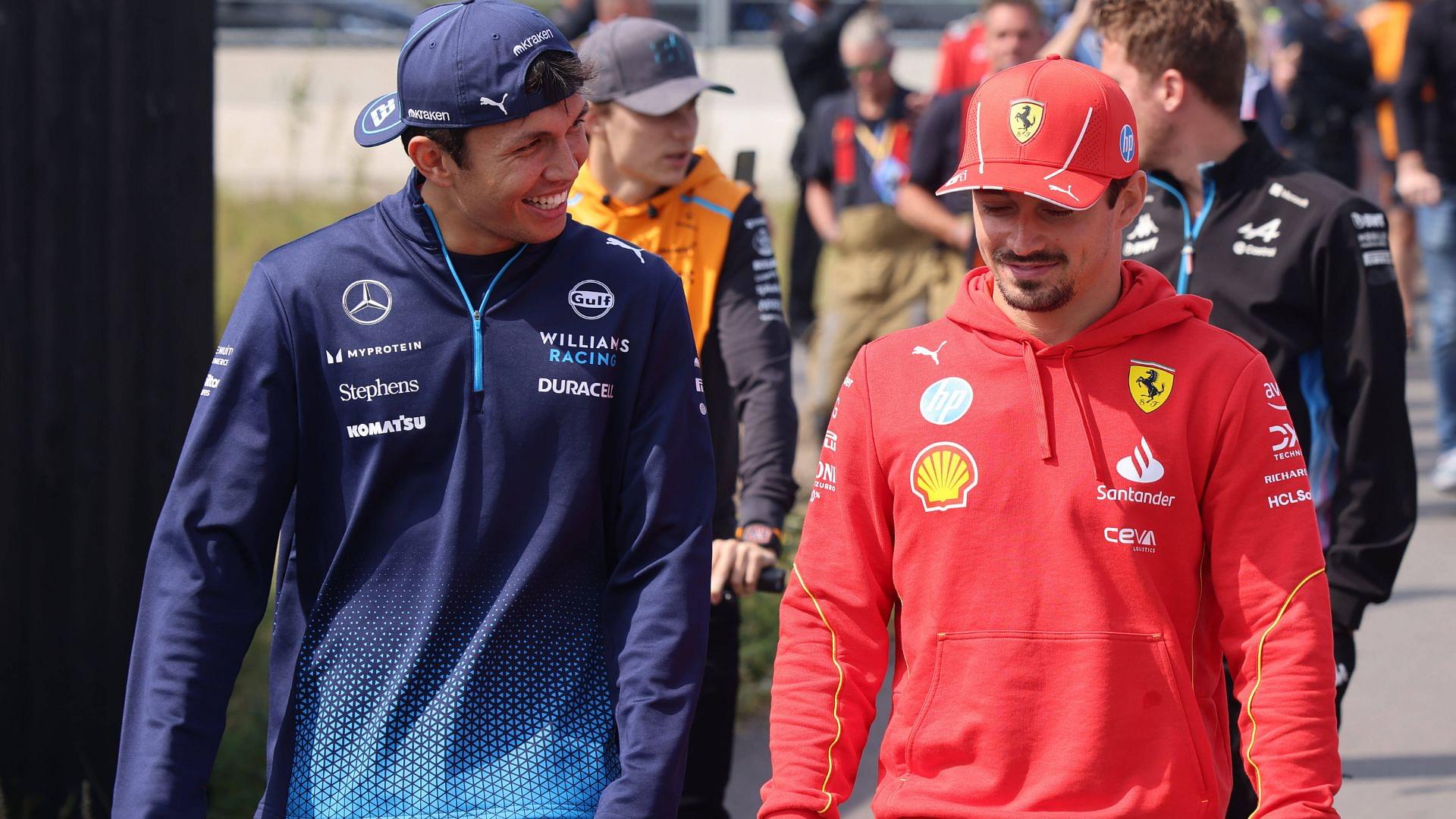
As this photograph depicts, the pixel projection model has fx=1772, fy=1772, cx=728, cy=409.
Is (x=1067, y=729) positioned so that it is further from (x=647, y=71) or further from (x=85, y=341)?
(x=85, y=341)

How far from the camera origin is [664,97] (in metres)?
4.43

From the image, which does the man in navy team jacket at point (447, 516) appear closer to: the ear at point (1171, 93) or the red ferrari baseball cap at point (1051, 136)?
the red ferrari baseball cap at point (1051, 136)

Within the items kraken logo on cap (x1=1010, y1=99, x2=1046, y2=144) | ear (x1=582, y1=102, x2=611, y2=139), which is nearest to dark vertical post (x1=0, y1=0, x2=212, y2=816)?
ear (x1=582, y1=102, x2=611, y2=139)

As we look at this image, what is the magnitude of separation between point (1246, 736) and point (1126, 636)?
0.25m

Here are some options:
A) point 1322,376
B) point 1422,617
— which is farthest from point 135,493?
point 1422,617

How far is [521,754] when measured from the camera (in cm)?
290

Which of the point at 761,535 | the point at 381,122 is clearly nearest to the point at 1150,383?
the point at 381,122

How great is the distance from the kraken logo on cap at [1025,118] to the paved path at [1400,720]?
310 cm

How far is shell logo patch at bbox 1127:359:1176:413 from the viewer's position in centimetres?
292

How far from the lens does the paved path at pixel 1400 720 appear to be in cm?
562

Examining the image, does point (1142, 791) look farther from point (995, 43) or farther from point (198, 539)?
point (995, 43)

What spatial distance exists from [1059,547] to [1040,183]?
1.94 feet

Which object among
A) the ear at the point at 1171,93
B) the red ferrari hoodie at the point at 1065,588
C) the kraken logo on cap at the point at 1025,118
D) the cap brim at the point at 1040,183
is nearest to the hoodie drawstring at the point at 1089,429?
the red ferrari hoodie at the point at 1065,588

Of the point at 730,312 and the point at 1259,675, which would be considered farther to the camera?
the point at 730,312
